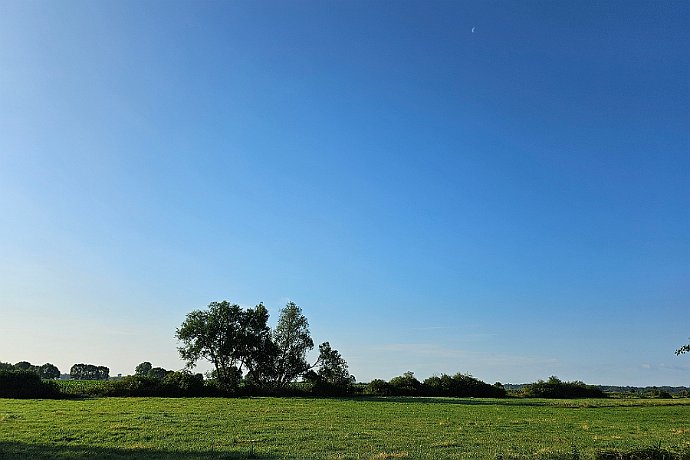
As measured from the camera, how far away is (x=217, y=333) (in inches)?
3450

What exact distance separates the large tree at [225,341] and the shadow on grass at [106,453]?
214ft

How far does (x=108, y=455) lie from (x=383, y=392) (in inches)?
3395

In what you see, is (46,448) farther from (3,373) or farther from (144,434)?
(3,373)

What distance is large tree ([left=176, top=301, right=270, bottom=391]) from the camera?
85875 millimetres

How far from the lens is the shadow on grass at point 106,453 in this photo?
1888 centimetres

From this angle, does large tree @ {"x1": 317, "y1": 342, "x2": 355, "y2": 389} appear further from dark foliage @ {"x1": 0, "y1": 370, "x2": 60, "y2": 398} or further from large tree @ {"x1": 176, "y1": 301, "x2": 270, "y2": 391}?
dark foliage @ {"x1": 0, "y1": 370, "x2": 60, "y2": 398}

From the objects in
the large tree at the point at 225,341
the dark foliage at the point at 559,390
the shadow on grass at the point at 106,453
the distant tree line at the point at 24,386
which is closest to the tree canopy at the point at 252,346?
the large tree at the point at 225,341

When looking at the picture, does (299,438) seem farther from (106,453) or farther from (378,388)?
(378,388)

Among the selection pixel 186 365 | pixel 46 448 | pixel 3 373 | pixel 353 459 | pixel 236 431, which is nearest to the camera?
pixel 353 459

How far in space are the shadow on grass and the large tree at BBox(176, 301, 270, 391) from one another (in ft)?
214

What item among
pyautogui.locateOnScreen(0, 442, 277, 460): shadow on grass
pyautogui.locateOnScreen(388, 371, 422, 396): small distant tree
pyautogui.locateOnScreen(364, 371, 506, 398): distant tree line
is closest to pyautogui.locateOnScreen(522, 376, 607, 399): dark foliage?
pyautogui.locateOnScreen(364, 371, 506, 398): distant tree line

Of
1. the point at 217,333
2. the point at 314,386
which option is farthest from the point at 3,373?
the point at 314,386

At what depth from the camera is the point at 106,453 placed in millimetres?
19844

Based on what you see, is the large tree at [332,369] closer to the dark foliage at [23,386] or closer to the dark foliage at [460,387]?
the dark foliage at [460,387]
